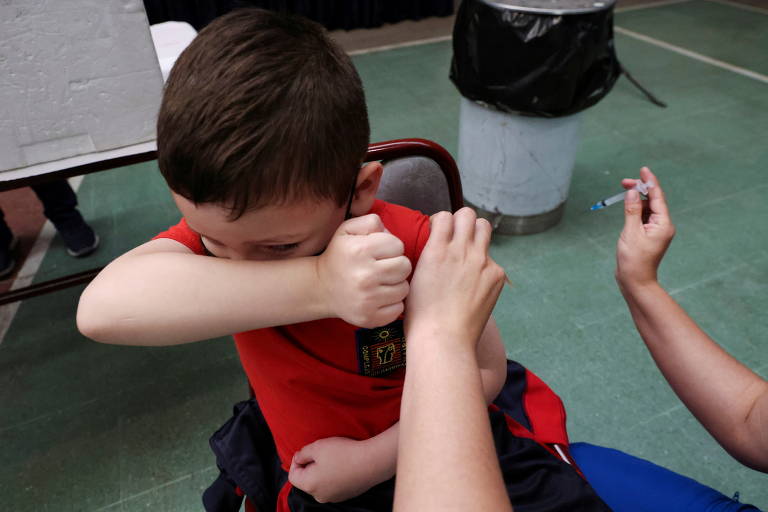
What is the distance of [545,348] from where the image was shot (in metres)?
1.71

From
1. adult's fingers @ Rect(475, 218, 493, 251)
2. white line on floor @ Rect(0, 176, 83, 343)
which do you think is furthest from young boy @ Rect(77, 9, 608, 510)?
white line on floor @ Rect(0, 176, 83, 343)

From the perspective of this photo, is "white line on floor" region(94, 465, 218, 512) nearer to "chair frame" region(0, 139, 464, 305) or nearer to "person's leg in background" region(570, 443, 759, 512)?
"chair frame" region(0, 139, 464, 305)

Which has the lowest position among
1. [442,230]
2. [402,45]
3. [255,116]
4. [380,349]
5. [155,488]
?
[155,488]

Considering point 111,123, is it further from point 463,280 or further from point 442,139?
point 442,139

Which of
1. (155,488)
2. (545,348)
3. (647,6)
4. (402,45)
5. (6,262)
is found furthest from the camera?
(647,6)

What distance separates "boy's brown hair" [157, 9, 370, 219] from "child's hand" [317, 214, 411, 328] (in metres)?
0.07

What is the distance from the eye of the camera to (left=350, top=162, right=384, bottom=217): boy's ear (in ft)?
1.91

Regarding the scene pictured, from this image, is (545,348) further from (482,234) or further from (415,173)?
(482,234)

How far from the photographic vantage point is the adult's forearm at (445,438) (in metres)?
0.44

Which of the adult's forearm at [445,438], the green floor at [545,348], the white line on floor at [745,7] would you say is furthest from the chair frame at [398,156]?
the white line on floor at [745,7]

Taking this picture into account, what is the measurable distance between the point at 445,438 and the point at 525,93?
1608mm

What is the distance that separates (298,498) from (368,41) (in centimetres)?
450

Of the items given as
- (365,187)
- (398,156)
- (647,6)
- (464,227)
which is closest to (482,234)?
(464,227)

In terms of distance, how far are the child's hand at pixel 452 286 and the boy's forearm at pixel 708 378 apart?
39 cm
